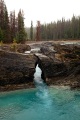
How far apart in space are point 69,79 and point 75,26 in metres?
117

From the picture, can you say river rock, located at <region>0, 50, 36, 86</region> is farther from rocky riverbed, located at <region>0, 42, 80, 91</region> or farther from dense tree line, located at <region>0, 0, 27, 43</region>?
dense tree line, located at <region>0, 0, 27, 43</region>

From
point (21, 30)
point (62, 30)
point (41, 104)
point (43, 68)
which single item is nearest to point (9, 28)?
point (21, 30)

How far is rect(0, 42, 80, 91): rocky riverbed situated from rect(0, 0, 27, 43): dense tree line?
34.5 m

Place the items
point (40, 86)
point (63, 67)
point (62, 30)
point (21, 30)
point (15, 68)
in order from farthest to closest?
point (62, 30)
point (21, 30)
point (63, 67)
point (40, 86)
point (15, 68)

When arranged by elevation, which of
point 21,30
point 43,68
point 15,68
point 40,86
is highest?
point 21,30

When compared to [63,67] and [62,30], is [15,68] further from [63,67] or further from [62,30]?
[62,30]

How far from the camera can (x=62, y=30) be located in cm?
16200

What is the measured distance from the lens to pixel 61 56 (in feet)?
128

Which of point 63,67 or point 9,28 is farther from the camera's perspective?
point 9,28

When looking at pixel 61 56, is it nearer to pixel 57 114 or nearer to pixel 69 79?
pixel 69 79

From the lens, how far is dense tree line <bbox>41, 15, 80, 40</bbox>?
147m

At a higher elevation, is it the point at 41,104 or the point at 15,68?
the point at 15,68

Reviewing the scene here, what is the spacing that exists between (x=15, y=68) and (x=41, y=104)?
29.5ft

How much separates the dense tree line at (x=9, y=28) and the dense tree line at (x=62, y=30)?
65.7 m
